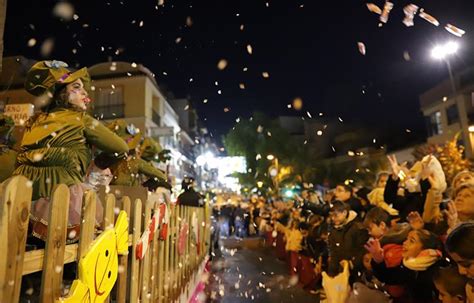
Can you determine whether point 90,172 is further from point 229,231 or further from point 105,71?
point 105,71

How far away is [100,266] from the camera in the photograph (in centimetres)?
173

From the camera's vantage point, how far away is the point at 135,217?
2498mm

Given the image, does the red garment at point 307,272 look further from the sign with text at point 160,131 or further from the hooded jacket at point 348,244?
the sign with text at point 160,131

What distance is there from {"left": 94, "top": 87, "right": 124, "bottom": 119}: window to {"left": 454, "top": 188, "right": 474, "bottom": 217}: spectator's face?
80.5ft

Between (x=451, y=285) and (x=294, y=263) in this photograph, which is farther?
(x=294, y=263)

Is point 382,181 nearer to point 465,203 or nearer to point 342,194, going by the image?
point 342,194

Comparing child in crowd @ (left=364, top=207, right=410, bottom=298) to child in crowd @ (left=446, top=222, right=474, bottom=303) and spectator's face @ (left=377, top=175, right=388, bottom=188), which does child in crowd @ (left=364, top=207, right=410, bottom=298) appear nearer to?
child in crowd @ (left=446, top=222, right=474, bottom=303)

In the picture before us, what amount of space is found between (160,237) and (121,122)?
1475 millimetres

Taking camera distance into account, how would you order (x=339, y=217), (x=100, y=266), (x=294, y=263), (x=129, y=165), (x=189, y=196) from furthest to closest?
(x=294, y=263), (x=189, y=196), (x=339, y=217), (x=129, y=165), (x=100, y=266)

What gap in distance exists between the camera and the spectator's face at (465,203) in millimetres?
3477

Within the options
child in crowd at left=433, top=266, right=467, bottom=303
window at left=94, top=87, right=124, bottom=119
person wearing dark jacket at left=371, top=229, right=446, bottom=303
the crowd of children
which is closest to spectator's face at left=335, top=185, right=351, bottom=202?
the crowd of children

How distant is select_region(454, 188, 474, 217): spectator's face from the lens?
3.48 m

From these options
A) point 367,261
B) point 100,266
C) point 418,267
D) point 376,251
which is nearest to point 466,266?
point 418,267

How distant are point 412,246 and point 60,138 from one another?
3.23m
